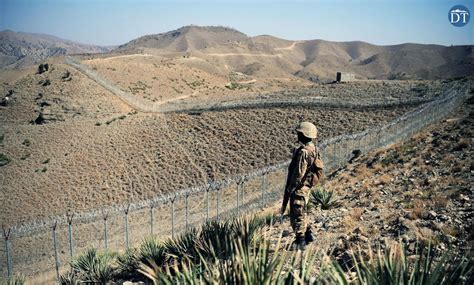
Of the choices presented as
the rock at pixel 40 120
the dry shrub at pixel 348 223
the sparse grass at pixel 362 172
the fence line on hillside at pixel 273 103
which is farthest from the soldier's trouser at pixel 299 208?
the rock at pixel 40 120

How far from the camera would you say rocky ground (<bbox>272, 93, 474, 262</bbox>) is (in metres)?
6.99

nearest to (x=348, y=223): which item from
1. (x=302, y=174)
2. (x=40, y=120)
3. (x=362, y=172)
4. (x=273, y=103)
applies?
(x=302, y=174)

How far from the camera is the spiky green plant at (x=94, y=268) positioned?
7988 millimetres

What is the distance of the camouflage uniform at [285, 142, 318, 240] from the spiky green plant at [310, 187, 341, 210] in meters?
4.00

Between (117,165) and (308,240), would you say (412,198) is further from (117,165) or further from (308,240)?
(117,165)

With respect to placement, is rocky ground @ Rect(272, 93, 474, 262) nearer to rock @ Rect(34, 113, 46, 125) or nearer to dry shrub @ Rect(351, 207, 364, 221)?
dry shrub @ Rect(351, 207, 364, 221)

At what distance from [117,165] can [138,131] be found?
571cm

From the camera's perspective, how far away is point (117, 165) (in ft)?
93.6

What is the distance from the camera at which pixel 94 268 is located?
828cm

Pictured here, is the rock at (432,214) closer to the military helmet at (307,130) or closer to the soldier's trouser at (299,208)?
the soldier's trouser at (299,208)

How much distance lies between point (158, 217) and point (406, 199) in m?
14.5

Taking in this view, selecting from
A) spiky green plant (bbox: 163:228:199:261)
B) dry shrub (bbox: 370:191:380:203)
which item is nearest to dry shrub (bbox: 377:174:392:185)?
dry shrub (bbox: 370:191:380:203)

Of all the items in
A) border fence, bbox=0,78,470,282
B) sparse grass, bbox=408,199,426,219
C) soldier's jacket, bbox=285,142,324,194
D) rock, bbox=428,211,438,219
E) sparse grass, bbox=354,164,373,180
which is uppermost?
soldier's jacket, bbox=285,142,324,194

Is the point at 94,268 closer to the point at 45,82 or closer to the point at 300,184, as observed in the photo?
the point at 300,184
